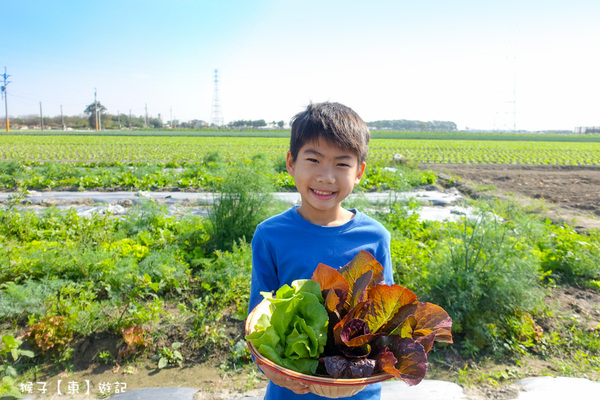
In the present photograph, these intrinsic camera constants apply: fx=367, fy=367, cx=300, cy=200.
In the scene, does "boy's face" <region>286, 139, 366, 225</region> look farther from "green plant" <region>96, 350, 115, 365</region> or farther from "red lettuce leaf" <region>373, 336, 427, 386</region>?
"green plant" <region>96, 350, 115, 365</region>

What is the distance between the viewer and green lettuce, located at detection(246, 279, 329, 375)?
1.04 metres

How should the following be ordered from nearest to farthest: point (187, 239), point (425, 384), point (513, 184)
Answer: point (425, 384) < point (187, 239) < point (513, 184)

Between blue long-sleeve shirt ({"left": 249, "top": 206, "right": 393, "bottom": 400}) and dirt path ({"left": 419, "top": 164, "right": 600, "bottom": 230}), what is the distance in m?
6.60

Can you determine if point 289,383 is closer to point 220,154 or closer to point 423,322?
point 423,322

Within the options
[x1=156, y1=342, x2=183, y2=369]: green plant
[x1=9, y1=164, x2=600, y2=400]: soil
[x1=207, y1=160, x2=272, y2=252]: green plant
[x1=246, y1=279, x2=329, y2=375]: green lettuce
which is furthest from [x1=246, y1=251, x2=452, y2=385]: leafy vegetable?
[x1=207, y1=160, x2=272, y2=252]: green plant

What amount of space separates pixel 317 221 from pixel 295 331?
611 millimetres

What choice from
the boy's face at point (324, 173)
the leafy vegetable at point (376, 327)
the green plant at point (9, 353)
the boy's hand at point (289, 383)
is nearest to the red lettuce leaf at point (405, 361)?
the leafy vegetable at point (376, 327)

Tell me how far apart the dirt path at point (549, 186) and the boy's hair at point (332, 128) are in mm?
6645

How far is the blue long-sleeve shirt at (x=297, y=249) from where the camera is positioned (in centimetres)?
146

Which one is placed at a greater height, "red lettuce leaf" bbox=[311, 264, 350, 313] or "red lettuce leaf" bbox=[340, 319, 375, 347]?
"red lettuce leaf" bbox=[311, 264, 350, 313]

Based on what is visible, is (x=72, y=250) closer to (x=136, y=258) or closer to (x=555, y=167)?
(x=136, y=258)

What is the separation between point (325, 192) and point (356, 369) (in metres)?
0.68

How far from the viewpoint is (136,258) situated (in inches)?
162

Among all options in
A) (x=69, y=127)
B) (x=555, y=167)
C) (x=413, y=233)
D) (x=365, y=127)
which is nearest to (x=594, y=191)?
(x=555, y=167)
